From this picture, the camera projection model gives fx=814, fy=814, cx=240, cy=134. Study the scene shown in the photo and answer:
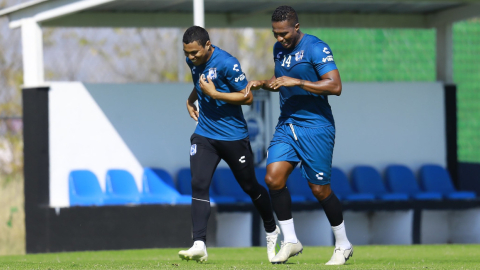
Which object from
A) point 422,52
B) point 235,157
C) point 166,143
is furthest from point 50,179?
point 422,52

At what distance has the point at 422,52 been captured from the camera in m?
20.4

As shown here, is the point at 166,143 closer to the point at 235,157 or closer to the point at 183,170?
the point at 183,170

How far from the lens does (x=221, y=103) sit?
6.75m

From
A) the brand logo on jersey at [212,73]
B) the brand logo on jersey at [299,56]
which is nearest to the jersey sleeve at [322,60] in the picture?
the brand logo on jersey at [299,56]

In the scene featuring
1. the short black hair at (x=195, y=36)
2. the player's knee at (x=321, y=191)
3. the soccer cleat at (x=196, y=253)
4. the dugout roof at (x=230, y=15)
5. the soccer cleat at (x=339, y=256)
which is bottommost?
the soccer cleat at (x=339, y=256)

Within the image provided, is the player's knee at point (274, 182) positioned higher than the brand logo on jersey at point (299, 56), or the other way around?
the brand logo on jersey at point (299, 56)

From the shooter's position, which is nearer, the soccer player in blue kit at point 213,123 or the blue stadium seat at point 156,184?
the soccer player in blue kit at point 213,123

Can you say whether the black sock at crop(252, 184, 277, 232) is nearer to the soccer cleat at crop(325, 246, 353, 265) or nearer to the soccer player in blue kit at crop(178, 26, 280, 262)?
the soccer player in blue kit at crop(178, 26, 280, 262)

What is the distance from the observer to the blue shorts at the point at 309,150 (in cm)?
664

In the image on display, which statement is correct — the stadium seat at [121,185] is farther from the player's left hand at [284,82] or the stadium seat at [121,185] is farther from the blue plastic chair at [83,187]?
the player's left hand at [284,82]

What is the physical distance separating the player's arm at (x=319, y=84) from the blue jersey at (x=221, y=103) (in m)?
0.54

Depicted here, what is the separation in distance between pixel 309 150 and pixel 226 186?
20.6ft

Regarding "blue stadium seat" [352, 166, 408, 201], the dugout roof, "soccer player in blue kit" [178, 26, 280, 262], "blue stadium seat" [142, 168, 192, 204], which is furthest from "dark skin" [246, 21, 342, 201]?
"blue stadium seat" [352, 166, 408, 201]

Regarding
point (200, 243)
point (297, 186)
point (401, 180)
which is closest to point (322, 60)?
point (200, 243)
